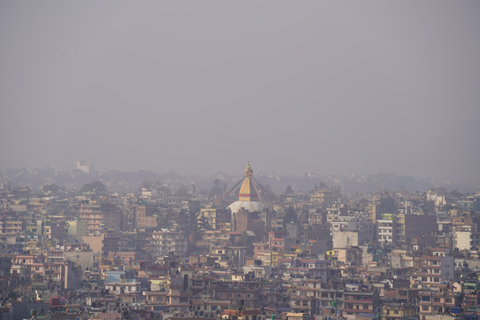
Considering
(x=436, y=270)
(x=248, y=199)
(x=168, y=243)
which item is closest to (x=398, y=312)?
(x=436, y=270)

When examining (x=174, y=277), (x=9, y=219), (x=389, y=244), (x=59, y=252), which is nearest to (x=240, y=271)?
(x=174, y=277)

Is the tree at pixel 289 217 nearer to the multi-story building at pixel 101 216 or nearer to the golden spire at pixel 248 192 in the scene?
the multi-story building at pixel 101 216

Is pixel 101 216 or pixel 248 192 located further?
pixel 248 192

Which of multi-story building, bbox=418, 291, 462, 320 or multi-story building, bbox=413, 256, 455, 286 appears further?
multi-story building, bbox=413, 256, 455, 286

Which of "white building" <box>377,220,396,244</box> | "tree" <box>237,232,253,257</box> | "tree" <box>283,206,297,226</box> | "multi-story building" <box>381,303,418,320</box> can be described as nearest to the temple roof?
"tree" <box>283,206,297,226</box>

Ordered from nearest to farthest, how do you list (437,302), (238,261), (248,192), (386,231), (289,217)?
(437,302)
(238,261)
(386,231)
(289,217)
(248,192)

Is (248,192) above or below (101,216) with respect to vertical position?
above

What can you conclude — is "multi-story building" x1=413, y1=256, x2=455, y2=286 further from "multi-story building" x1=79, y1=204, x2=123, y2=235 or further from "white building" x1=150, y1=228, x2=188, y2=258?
"multi-story building" x1=79, y1=204, x2=123, y2=235

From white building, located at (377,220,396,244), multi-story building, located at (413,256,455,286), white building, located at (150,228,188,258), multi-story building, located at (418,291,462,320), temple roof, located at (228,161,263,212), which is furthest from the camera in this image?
temple roof, located at (228,161,263,212)

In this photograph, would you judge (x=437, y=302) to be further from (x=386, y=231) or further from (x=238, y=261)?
(x=386, y=231)

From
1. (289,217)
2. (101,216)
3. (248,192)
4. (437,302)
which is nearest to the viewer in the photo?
(437,302)

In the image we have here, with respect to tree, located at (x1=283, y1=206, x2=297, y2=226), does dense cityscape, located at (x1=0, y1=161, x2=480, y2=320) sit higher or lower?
lower
